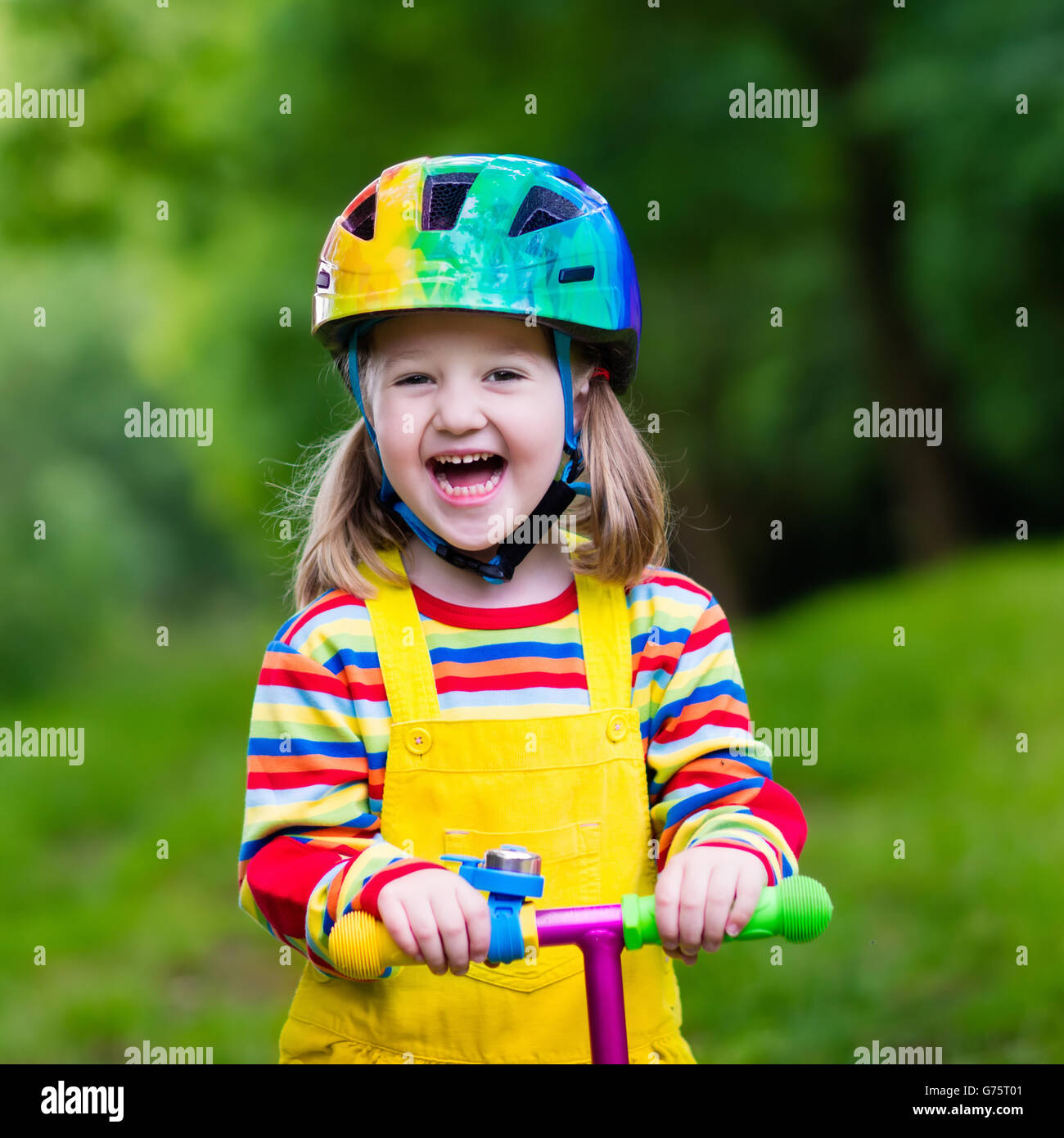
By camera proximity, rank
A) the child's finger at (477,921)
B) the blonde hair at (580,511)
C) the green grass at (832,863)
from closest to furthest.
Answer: the child's finger at (477,921) < the blonde hair at (580,511) < the green grass at (832,863)

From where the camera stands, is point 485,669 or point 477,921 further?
point 485,669

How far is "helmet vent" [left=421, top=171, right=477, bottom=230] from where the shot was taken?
2.55 m

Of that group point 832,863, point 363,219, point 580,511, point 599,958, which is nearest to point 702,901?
point 599,958

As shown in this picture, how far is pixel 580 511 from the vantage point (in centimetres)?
275

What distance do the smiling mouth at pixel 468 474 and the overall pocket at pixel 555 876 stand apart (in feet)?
1.92

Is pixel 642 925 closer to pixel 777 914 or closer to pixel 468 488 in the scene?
pixel 777 914

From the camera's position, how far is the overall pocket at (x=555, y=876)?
7.89 ft

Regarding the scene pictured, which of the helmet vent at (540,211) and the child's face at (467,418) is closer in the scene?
the child's face at (467,418)

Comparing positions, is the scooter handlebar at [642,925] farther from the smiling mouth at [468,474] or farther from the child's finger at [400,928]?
the smiling mouth at [468,474]

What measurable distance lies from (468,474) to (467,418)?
0.54ft

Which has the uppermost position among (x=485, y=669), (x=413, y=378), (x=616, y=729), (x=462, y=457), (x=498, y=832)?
(x=413, y=378)

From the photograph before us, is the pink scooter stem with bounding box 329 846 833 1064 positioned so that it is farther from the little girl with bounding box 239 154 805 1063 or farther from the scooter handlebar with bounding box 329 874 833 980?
the little girl with bounding box 239 154 805 1063

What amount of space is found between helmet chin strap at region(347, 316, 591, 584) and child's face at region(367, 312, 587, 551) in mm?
60

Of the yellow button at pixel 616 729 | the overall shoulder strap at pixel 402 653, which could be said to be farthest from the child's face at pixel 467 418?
the yellow button at pixel 616 729
